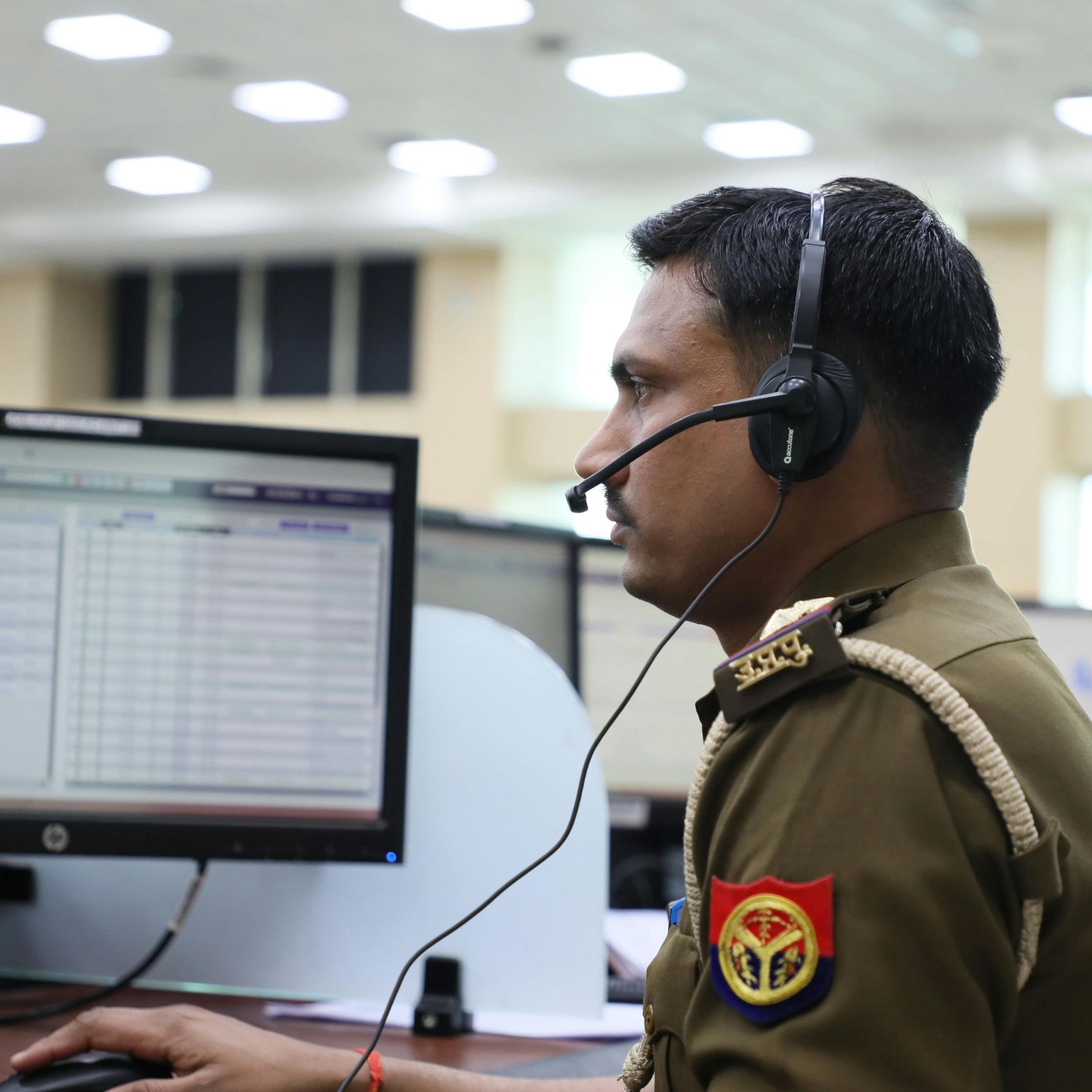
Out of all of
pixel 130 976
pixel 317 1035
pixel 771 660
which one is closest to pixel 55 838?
pixel 130 976

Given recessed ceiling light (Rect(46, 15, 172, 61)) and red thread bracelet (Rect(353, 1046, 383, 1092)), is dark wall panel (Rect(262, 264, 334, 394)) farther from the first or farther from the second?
red thread bracelet (Rect(353, 1046, 383, 1092))

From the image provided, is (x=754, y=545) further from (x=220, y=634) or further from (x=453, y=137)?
(x=453, y=137)

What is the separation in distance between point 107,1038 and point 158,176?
880 centimetres

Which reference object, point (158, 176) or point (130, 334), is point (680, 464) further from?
point (130, 334)

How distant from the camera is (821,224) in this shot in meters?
0.89

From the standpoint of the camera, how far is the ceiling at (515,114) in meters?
6.50

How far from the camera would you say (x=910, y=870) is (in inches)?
26.9

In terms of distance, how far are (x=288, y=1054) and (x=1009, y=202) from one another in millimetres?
8014

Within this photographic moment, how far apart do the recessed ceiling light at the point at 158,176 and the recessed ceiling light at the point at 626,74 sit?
9.17 ft

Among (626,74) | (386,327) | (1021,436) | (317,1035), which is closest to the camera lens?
(317,1035)

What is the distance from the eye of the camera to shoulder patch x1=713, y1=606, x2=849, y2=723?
744 mm

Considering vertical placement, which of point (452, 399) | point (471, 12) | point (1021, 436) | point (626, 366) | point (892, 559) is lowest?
point (892, 559)

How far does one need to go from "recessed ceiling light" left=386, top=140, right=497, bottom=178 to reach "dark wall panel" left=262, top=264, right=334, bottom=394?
1.61 m

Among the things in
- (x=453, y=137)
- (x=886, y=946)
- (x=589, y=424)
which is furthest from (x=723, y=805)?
(x=589, y=424)
